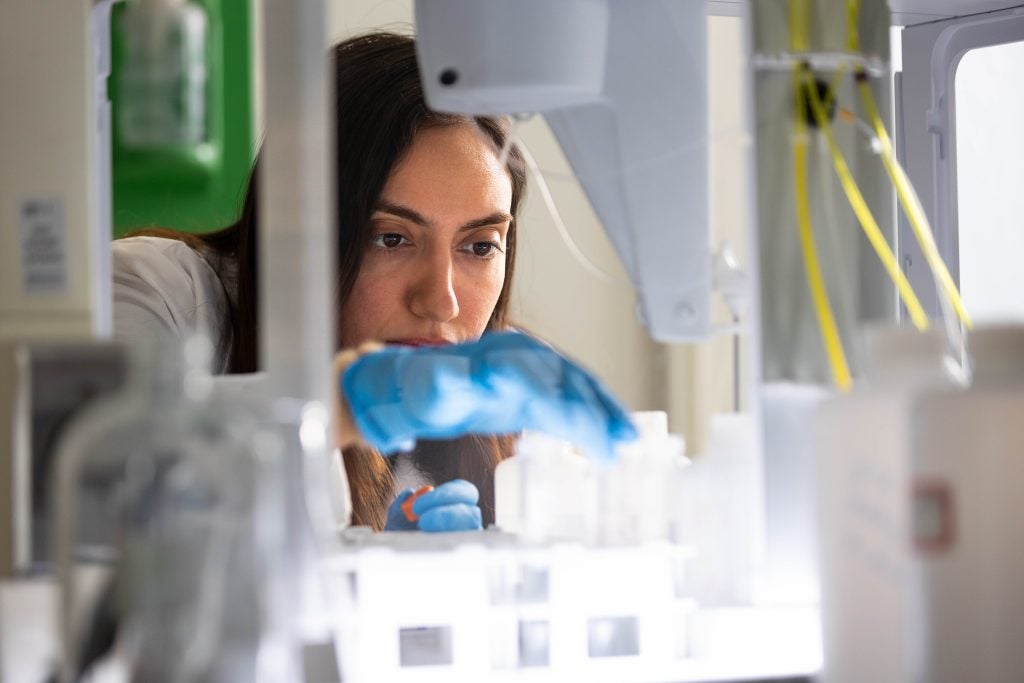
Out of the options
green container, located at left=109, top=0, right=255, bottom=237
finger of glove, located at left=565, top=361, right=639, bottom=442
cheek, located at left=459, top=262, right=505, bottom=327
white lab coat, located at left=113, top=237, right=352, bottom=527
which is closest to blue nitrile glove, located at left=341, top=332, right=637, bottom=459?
finger of glove, located at left=565, top=361, right=639, bottom=442

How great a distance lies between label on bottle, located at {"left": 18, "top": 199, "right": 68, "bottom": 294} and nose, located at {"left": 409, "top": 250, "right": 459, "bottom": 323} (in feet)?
4.22

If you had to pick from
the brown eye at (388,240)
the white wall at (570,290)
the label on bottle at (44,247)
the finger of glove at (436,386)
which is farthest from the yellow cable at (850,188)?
the white wall at (570,290)

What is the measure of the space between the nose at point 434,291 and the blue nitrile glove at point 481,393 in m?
1.15

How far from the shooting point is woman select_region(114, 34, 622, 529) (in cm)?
215

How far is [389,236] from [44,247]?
4.28 ft

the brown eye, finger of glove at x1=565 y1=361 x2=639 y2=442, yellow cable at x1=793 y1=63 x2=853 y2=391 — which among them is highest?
the brown eye

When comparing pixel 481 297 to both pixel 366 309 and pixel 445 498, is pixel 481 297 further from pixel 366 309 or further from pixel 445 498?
pixel 445 498

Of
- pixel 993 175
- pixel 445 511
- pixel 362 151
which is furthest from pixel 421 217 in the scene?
pixel 993 175

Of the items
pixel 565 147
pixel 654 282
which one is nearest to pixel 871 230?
pixel 654 282

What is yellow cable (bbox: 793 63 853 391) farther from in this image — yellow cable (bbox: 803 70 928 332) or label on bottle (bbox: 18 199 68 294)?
label on bottle (bbox: 18 199 68 294)

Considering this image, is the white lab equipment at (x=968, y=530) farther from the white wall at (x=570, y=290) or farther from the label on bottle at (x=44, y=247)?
the white wall at (x=570, y=290)

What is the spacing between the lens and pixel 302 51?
2.93 ft

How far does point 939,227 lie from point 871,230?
73cm

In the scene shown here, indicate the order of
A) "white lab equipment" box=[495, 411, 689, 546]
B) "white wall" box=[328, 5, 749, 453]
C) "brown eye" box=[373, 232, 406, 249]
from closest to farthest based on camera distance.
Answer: "white lab equipment" box=[495, 411, 689, 546], "brown eye" box=[373, 232, 406, 249], "white wall" box=[328, 5, 749, 453]
